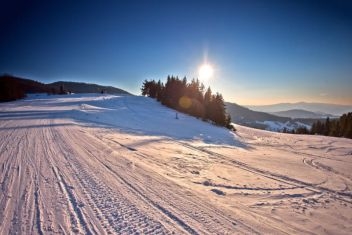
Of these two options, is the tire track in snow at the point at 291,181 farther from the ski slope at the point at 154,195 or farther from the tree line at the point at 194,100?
the tree line at the point at 194,100

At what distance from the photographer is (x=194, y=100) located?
44.5 meters

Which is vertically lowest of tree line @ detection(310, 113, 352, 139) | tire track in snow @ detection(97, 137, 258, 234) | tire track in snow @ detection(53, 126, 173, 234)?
tire track in snow @ detection(53, 126, 173, 234)

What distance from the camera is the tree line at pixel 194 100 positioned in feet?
141

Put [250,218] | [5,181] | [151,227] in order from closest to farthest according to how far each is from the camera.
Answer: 1. [151,227]
2. [250,218]
3. [5,181]

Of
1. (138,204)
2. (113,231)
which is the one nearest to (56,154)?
(138,204)

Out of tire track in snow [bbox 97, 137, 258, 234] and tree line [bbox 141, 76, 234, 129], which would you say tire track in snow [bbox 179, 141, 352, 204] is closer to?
tire track in snow [bbox 97, 137, 258, 234]

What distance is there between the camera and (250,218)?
188 inches

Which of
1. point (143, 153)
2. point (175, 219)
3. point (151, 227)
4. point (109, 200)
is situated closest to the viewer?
point (151, 227)

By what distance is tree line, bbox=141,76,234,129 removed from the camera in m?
42.9

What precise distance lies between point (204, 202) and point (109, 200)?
2152 mm

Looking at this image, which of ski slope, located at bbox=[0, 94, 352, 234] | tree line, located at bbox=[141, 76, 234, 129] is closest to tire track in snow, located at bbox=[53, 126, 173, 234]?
ski slope, located at bbox=[0, 94, 352, 234]

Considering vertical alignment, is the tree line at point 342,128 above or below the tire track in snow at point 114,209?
above

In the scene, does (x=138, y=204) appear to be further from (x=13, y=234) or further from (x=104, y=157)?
(x=104, y=157)

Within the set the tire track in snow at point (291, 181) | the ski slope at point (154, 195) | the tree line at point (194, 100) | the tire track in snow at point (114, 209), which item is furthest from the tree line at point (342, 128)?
the tire track in snow at point (114, 209)
